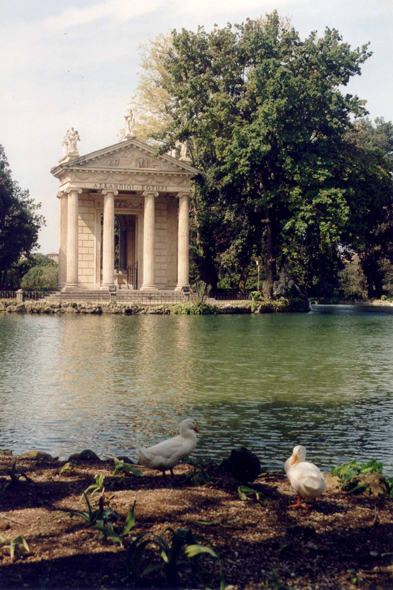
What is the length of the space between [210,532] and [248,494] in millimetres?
1210

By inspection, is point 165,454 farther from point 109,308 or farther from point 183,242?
point 183,242

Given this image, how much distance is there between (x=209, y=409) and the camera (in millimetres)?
13758

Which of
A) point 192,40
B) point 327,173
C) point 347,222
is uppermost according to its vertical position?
point 192,40

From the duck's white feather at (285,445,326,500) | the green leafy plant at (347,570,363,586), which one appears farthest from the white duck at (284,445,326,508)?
the green leafy plant at (347,570,363,586)

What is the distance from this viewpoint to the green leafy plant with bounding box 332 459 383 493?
25.1 ft

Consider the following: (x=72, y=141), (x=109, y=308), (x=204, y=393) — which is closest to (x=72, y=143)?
(x=72, y=141)

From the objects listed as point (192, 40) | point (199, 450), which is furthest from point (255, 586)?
point (192, 40)

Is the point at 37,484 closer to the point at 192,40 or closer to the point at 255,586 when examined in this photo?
the point at 255,586

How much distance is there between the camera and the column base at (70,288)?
185 ft

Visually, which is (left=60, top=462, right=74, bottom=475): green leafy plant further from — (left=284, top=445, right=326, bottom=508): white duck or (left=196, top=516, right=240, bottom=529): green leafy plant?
(left=284, top=445, right=326, bottom=508): white duck

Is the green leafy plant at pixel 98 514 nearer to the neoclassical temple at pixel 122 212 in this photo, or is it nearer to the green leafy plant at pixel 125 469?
the green leafy plant at pixel 125 469

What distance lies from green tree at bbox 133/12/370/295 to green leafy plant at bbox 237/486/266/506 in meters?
43.7

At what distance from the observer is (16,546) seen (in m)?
5.53

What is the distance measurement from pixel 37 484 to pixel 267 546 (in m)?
2.79
